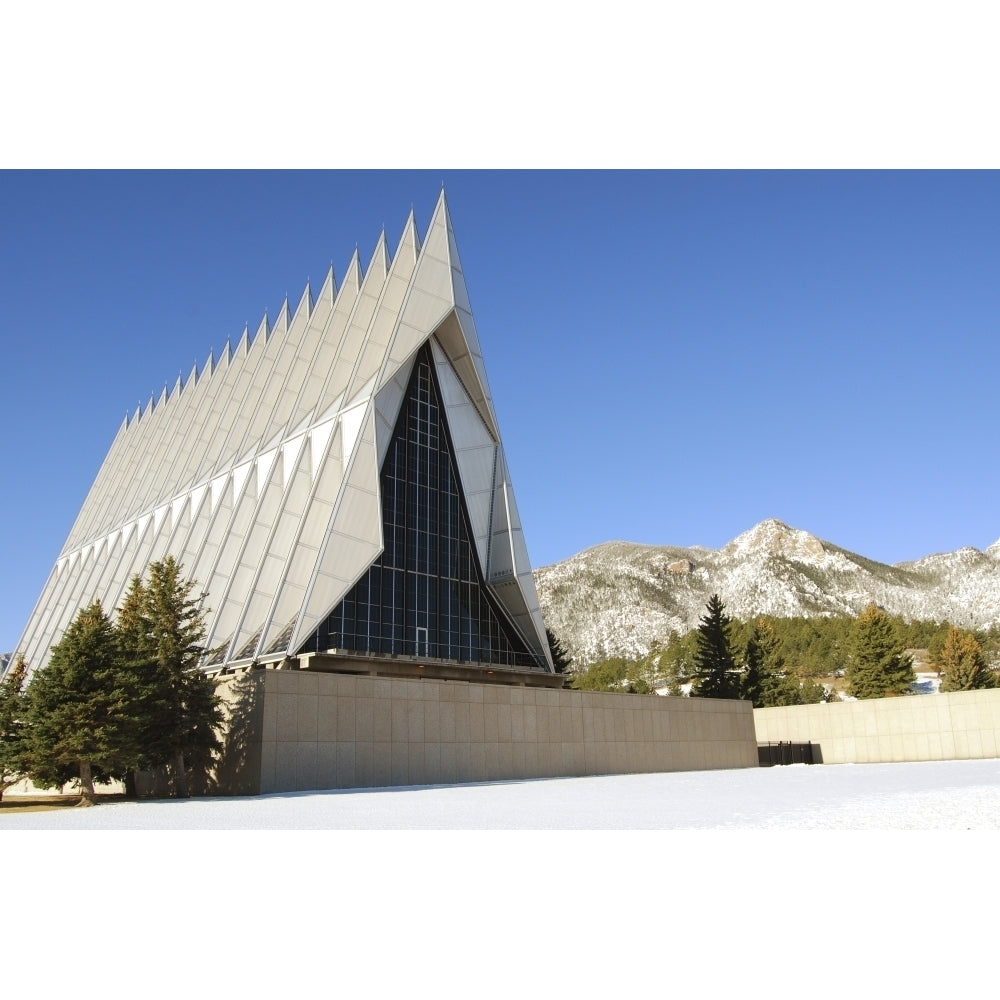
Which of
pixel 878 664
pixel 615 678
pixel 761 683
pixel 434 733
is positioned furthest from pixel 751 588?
pixel 434 733

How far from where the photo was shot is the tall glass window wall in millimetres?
29766

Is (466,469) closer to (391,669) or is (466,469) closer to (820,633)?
(391,669)

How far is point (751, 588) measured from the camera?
529ft

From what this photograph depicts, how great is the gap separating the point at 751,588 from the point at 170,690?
150 meters

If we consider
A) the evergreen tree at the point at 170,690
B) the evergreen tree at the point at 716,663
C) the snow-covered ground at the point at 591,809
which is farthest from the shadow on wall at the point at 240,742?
the evergreen tree at the point at 716,663

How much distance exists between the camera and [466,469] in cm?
3484

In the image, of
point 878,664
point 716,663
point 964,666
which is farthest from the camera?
point 964,666

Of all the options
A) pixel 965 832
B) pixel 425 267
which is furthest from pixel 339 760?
pixel 425 267

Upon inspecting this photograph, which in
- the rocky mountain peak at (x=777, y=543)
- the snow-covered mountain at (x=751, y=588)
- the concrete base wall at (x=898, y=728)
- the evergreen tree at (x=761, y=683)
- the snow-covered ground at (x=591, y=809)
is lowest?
the snow-covered ground at (x=591, y=809)

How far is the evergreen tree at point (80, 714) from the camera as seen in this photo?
62.6 ft

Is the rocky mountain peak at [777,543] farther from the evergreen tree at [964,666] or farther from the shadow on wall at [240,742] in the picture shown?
the shadow on wall at [240,742]

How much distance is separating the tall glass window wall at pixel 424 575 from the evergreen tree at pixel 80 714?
922 centimetres

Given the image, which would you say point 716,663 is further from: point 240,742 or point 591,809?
point 591,809

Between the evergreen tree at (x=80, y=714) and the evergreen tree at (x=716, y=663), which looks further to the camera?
the evergreen tree at (x=716, y=663)
